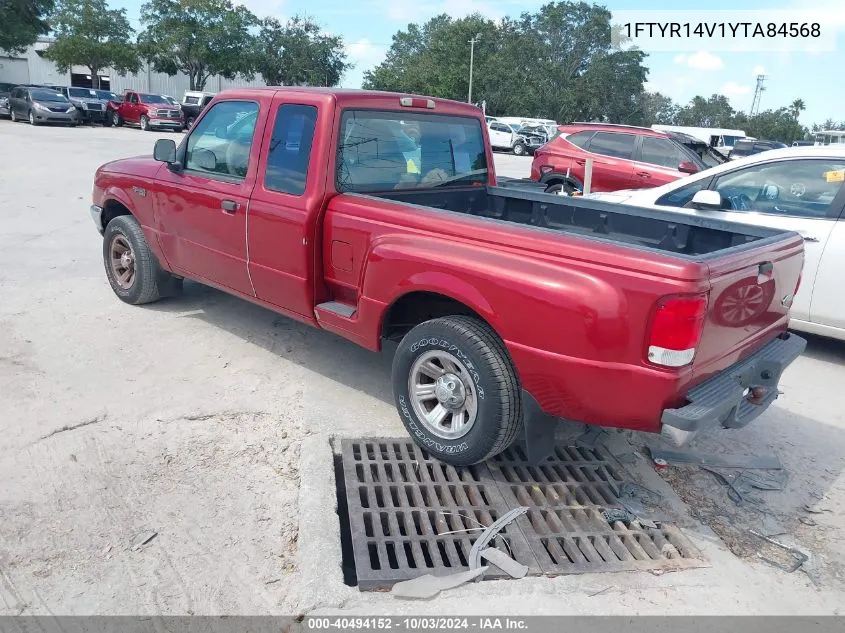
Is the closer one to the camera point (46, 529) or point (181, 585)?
point (181, 585)

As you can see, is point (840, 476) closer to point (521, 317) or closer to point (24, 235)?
point (521, 317)

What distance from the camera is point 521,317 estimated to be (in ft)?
10.3

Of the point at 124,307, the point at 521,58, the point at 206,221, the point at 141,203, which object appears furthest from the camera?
the point at 521,58

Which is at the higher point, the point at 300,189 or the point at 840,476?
the point at 300,189

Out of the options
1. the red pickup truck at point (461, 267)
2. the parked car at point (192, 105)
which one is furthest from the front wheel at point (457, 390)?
the parked car at point (192, 105)

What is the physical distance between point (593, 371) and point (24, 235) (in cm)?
782

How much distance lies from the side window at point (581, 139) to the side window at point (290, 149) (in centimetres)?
806

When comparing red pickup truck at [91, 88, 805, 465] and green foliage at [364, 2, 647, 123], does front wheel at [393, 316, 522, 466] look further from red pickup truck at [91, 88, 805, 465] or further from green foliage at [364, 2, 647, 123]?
green foliage at [364, 2, 647, 123]

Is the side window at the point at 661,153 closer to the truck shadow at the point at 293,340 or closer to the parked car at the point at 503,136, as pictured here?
the truck shadow at the point at 293,340

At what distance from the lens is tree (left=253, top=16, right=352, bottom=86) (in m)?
51.4

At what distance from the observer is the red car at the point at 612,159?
10.6m

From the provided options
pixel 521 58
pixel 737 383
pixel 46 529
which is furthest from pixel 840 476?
pixel 521 58

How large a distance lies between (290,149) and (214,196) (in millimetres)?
768

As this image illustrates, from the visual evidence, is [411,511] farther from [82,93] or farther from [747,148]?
[82,93]
